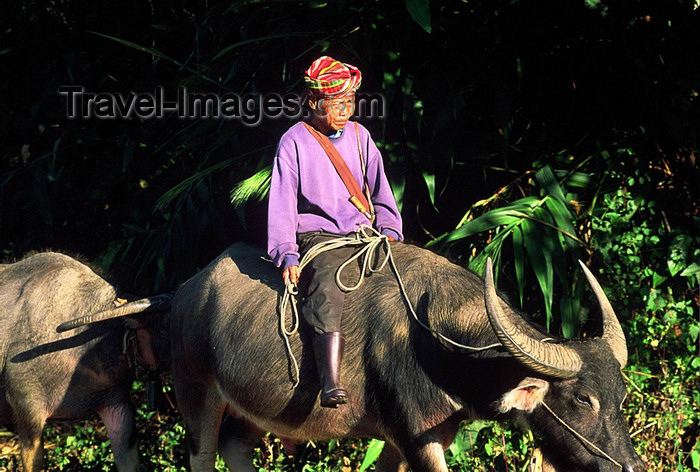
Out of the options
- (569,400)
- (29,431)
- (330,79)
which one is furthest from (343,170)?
(29,431)

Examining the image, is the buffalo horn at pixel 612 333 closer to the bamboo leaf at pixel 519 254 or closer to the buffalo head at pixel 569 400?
the buffalo head at pixel 569 400

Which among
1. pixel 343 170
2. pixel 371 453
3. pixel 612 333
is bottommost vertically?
pixel 371 453

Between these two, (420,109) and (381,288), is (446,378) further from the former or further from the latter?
(420,109)

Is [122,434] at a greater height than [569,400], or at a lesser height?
lesser

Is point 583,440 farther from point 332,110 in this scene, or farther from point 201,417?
point 201,417

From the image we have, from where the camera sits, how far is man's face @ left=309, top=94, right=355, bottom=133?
132 inches

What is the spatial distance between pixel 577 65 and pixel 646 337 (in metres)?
1.64

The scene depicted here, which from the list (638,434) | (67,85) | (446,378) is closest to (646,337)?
(638,434)

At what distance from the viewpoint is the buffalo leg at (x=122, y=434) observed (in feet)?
14.0

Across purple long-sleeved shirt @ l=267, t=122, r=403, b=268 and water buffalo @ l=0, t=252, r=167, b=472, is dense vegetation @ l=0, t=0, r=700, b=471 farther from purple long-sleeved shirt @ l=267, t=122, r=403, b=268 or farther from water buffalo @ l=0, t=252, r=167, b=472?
purple long-sleeved shirt @ l=267, t=122, r=403, b=268

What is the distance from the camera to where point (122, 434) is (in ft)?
14.1

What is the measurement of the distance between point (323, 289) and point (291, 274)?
15 centimetres

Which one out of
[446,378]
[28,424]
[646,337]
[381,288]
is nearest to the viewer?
[446,378]

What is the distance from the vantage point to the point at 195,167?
5.70m
